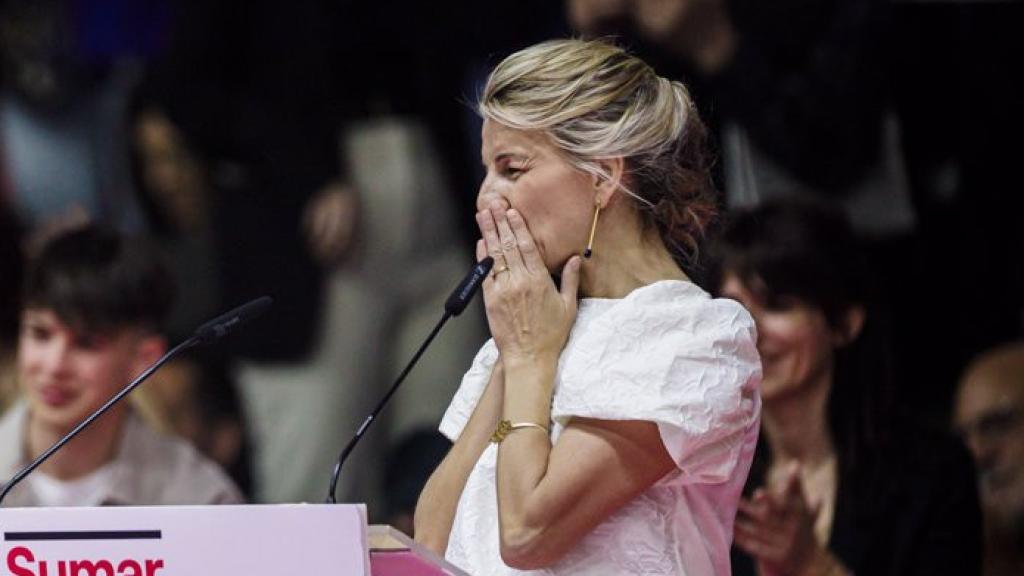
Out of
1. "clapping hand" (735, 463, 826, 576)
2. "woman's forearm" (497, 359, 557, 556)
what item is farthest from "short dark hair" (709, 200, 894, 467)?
"woman's forearm" (497, 359, 557, 556)

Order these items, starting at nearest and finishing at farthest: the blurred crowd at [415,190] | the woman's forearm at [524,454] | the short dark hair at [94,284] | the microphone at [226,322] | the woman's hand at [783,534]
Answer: the woman's forearm at [524,454]
the microphone at [226,322]
the woman's hand at [783,534]
the blurred crowd at [415,190]
the short dark hair at [94,284]

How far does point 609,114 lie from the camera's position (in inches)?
103

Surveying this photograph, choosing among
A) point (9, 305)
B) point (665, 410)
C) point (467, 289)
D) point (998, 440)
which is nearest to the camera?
point (665, 410)

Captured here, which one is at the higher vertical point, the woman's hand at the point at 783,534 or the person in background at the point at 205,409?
the woman's hand at the point at 783,534

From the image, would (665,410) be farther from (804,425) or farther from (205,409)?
(205,409)

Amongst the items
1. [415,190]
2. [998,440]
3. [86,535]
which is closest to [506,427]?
[86,535]

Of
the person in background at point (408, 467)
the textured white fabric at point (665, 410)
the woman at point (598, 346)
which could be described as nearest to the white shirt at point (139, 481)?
the person in background at point (408, 467)

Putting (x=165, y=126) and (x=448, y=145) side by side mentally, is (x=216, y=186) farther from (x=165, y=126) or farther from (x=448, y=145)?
(x=448, y=145)

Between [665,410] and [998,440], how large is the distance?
2.01 m

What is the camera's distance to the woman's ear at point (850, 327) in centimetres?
395

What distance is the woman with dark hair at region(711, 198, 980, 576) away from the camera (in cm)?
372

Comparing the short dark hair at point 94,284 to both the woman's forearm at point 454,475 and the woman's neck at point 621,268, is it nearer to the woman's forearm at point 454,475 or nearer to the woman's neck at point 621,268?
the woman's forearm at point 454,475

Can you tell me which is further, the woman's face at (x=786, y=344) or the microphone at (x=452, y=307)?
the woman's face at (x=786, y=344)

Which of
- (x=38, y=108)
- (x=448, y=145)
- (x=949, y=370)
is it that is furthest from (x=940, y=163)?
(x=38, y=108)
